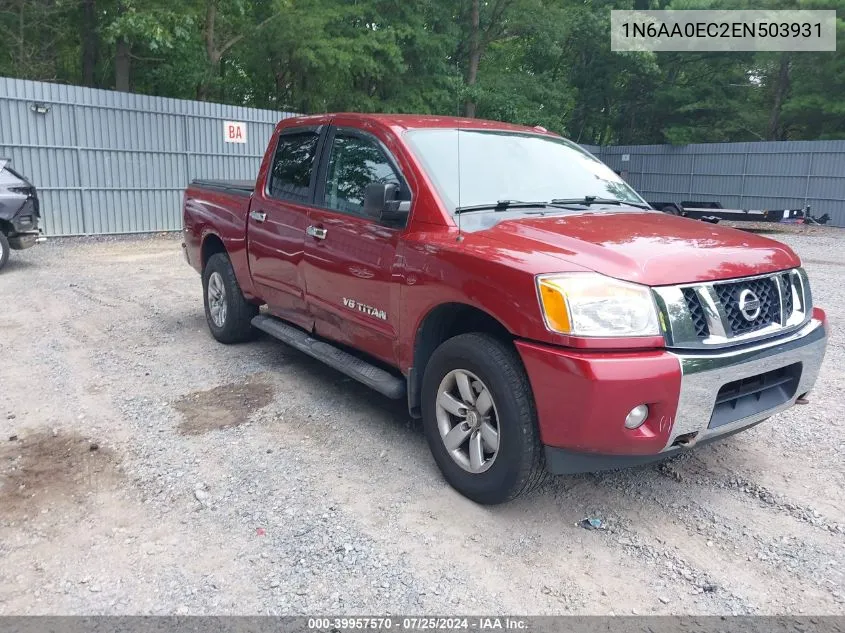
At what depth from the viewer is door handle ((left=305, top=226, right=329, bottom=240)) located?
4527mm

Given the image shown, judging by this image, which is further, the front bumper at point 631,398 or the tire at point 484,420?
the tire at point 484,420

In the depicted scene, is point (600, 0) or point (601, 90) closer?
point (600, 0)

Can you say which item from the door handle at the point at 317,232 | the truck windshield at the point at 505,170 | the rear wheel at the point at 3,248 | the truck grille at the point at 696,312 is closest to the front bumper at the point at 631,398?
the truck grille at the point at 696,312

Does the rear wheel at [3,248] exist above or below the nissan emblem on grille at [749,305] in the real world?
below

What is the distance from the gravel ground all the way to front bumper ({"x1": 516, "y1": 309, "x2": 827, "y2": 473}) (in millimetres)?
494

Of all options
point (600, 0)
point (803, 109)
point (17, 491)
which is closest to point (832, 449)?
point (17, 491)

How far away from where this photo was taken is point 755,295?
329 centimetres

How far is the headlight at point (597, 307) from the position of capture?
2.93 meters

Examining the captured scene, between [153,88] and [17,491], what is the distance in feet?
73.2

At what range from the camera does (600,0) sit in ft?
93.4

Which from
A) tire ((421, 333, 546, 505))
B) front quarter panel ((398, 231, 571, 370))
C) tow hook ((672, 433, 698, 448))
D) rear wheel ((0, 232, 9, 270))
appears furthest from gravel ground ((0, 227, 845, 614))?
rear wheel ((0, 232, 9, 270))

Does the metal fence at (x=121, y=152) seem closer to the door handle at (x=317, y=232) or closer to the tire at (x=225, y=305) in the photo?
the tire at (x=225, y=305)

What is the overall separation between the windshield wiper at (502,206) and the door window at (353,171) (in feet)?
1.54

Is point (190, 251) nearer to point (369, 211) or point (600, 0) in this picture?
point (369, 211)
